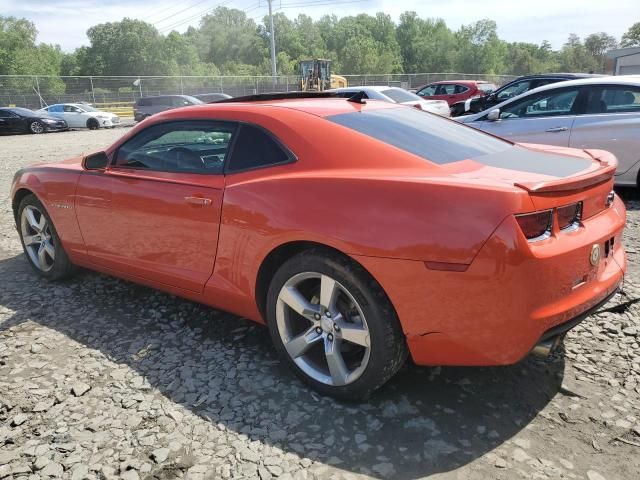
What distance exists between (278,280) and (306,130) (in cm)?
80

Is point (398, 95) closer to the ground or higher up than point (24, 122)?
higher up

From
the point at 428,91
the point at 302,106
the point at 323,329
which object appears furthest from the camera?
the point at 428,91

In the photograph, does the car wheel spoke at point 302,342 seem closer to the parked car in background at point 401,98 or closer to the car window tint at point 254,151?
the car window tint at point 254,151

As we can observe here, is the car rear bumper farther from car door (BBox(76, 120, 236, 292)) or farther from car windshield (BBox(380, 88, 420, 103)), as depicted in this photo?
Result: car windshield (BBox(380, 88, 420, 103))

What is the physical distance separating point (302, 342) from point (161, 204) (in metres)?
1.25

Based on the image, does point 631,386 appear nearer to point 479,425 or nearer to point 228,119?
point 479,425

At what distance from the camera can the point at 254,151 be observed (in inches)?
116

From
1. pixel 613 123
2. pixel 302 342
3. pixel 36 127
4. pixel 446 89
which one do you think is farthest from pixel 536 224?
pixel 36 127

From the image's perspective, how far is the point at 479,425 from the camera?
2.46m

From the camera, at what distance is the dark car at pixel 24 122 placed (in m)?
23.0

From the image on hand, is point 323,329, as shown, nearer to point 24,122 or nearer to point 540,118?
point 540,118

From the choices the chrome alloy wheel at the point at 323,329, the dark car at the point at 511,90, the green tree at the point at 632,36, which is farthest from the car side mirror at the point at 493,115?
the green tree at the point at 632,36

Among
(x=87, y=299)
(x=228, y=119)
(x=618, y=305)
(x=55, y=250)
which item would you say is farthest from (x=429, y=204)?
(x=55, y=250)

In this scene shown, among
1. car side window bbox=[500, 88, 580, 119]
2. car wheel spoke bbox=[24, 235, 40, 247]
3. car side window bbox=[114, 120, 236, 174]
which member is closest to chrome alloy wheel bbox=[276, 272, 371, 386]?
car side window bbox=[114, 120, 236, 174]
